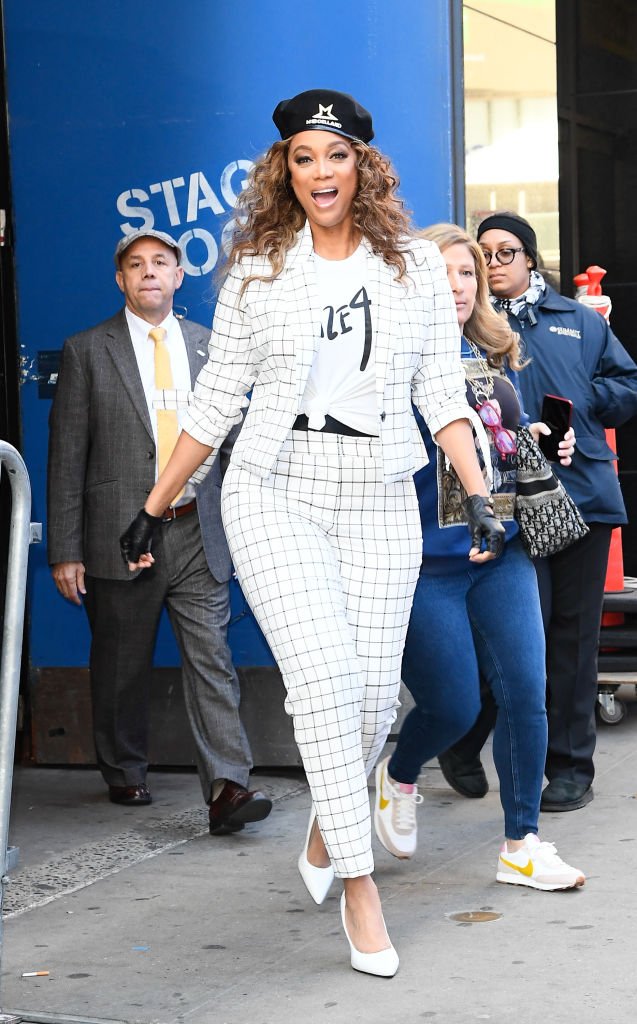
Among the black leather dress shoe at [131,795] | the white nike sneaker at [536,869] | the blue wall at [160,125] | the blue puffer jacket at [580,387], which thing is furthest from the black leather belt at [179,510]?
the white nike sneaker at [536,869]

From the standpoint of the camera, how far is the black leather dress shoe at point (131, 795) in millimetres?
5762

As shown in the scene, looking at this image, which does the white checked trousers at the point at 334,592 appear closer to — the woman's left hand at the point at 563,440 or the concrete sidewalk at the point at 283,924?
the concrete sidewalk at the point at 283,924

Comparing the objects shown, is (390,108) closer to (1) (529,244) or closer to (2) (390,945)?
(1) (529,244)

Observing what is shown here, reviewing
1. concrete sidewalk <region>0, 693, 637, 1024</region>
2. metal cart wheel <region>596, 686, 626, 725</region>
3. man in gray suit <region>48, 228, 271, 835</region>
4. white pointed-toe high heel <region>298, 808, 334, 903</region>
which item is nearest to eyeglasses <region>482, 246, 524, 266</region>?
man in gray suit <region>48, 228, 271, 835</region>

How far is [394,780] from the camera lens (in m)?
4.89

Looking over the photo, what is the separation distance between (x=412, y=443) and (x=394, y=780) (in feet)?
4.34

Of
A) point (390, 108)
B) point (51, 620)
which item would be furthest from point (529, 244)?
point (51, 620)

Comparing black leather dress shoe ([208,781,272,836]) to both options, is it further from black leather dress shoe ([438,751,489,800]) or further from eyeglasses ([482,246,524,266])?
eyeglasses ([482,246,524,266])

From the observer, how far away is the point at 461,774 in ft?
18.7

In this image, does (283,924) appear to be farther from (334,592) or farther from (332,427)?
(332,427)

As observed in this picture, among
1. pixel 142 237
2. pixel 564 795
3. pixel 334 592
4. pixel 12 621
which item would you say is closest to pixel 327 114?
pixel 334 592

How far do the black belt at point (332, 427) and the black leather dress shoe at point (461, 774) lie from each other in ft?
6.89

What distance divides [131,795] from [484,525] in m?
2.36

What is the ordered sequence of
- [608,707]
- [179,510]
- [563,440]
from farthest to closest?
1. [608,707]
2. [179,510]
3. [563,440]
